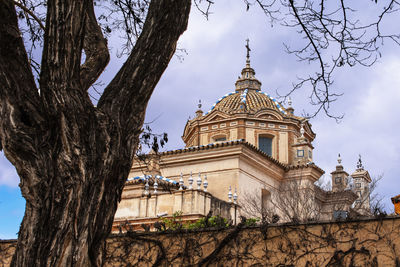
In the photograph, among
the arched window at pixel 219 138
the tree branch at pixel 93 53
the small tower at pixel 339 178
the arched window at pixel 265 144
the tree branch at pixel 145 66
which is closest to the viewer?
the tree branch at pixel 145 66

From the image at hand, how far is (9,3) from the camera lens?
505 centimetres

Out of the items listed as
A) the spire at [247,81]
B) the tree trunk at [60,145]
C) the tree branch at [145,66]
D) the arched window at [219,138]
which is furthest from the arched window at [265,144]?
the tree trunk at [60,145]

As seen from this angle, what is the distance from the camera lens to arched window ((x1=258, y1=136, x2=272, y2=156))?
29812 millimetres

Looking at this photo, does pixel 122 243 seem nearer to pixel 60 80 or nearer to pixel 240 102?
pixel 60 80

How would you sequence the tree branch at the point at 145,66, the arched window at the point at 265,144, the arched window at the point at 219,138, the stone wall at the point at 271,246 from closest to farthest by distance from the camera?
the tree branch at the point at 145,66 → the stone wall at the point at 271,246 → the arched window at the point at 265,144 → the arched window at the point at 219,138

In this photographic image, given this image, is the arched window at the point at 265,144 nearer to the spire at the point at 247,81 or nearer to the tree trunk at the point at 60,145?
the spire at the point at 247,81

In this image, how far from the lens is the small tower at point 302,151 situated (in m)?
28.7

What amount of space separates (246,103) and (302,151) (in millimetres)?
4950

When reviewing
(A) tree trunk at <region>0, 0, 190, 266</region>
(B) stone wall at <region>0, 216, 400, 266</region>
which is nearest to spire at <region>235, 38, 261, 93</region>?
(B) stone wall at <region>0, 216, 400, 266</region>

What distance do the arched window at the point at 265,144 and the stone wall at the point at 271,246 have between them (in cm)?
2204

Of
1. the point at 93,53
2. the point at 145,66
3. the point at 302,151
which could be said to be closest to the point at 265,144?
the point at 302,151

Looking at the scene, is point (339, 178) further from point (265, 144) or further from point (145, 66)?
point (145, 66)

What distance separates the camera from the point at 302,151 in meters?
29.0

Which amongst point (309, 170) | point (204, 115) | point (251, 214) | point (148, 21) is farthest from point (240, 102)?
point (148, 21)
